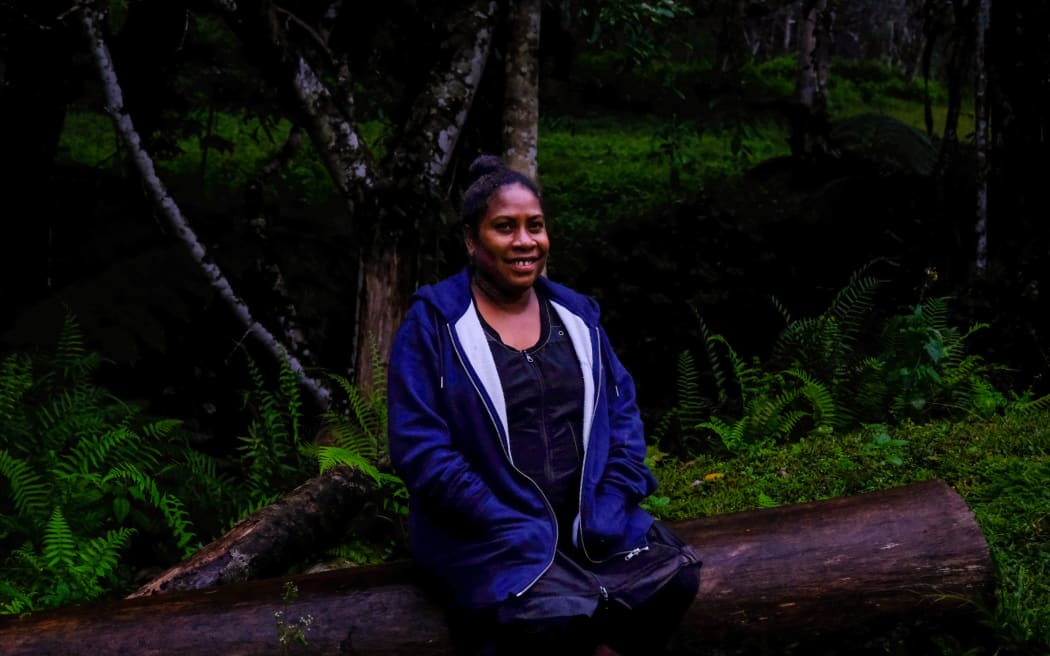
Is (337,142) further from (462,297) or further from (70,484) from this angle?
(462,297)

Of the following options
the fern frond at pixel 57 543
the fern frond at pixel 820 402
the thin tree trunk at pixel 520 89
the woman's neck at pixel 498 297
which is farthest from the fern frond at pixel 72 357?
the fern frond at pixel 820 402

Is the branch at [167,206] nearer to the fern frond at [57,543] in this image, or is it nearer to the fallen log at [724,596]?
the fern frond at [57,543]

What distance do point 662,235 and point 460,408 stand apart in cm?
614

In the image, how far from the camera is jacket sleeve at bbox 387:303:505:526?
9.32 ft

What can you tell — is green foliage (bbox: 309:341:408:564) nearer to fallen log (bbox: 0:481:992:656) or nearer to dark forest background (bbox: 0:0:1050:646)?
dark forest background (bbox: 0:0:1050:646)

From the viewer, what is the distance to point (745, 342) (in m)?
7.53

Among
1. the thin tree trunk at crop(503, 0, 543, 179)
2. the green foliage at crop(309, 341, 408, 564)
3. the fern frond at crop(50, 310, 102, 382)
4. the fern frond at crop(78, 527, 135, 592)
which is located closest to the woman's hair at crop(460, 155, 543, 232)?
the green foliage at crop(309, 341, 408, 564)

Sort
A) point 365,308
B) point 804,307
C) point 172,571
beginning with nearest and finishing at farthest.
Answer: point 172,571 < point 365,308 < point 804,307

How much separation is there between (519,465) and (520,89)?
11.9 ft

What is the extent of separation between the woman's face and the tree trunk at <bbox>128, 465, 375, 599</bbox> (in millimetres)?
1953

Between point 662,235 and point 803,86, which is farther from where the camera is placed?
point 803,86

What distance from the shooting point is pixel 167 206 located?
6160 mm

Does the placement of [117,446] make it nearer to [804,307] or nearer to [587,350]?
[587,350]

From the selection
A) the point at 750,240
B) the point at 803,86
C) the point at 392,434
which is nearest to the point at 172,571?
the point at 392,434
